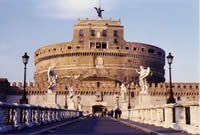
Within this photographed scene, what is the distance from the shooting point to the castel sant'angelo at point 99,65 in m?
69.1

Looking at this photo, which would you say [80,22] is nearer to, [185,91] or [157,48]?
[157,48]

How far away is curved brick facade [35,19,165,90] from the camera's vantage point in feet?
256

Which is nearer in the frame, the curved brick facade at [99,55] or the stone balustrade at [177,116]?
the stone balustrade at [177,116]

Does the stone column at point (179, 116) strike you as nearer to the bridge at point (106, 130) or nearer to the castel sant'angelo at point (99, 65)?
the bridge at point (106, 130)

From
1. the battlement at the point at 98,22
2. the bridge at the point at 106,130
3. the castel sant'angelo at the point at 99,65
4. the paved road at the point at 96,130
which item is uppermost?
the battlement at the point at 98,22

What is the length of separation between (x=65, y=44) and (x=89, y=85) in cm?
1603

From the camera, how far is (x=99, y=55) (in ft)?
257

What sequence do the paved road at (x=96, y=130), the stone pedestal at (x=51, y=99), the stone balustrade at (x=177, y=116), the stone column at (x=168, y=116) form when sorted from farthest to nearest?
the stone pedestal at (x=51, y=99) → the stone column at (x=168, y=116) → the paved road at (x=96, y=130) → the stone balustrade at (x=177, y=116)

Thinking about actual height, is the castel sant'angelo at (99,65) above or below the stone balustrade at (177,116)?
above

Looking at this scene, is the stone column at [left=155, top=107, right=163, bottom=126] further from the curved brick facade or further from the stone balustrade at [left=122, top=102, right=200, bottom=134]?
the curved brick facade

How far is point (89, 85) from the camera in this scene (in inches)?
2778

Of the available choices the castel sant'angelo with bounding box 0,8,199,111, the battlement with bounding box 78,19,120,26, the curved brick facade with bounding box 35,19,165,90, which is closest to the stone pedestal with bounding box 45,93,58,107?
the castel sant'angelo with bounding box 0,8,199,111

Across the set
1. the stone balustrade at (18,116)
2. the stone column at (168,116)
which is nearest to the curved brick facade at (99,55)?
the stone balustrade at (18,116)

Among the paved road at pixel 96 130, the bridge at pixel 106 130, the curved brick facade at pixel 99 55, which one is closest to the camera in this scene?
the bridge at pixel 106 130
